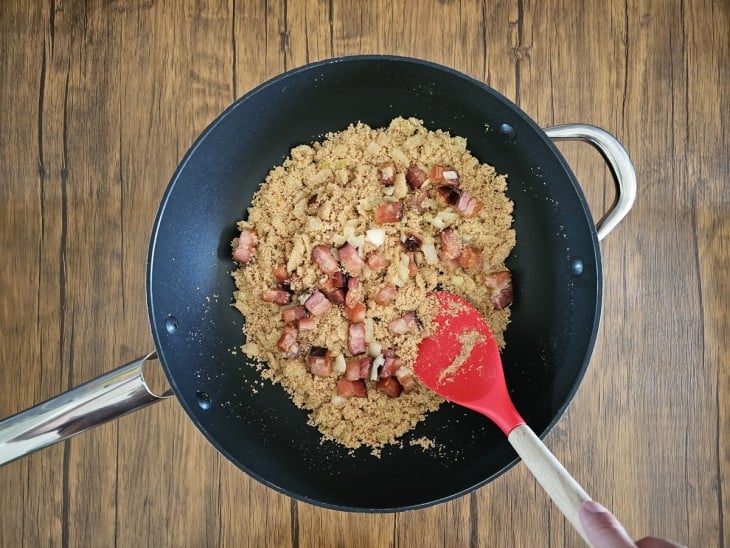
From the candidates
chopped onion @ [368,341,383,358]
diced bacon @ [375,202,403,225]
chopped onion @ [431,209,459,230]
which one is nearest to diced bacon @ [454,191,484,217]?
chopped onion @ [431,209,459,230]

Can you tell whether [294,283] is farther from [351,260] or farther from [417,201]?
[417,201]

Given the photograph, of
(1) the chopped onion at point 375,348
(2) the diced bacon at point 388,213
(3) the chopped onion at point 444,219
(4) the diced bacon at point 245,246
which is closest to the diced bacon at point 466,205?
(3) the chopped onion at point 444,219

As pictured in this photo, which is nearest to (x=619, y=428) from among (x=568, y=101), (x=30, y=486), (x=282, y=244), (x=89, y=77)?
(x=568, y=101)

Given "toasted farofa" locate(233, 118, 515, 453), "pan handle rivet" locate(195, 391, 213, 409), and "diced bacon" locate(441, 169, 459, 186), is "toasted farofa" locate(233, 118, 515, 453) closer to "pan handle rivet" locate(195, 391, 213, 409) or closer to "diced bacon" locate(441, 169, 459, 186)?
"diced bacon" locate(441, 169, 459, 186)

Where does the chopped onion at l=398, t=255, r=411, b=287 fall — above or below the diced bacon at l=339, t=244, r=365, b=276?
below

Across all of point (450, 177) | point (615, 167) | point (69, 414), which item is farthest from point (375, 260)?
point (69, 414)

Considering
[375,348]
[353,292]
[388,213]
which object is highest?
[388,213]
